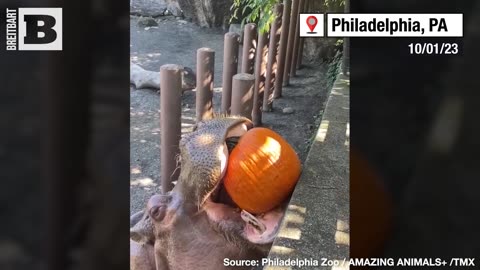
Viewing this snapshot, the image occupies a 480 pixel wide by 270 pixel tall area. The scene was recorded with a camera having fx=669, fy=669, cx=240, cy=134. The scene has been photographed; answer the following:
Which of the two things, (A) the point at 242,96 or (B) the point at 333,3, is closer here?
(B) the point at 333,3

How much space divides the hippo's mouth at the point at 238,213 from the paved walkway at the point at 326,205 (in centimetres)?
3

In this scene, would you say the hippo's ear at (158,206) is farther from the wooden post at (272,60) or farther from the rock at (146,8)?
the rock at (146,8)

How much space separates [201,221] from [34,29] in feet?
2.15

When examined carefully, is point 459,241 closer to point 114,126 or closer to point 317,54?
point 317,54

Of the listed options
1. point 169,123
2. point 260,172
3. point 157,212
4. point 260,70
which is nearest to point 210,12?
point 260,70

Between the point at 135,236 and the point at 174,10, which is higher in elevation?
the point at 174,10

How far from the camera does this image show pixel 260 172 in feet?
5.58

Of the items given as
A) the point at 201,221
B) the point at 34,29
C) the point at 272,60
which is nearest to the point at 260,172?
the point at 201,221

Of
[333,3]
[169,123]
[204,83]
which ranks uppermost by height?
[333,3]

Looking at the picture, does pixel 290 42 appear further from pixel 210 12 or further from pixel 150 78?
pixel 150 78

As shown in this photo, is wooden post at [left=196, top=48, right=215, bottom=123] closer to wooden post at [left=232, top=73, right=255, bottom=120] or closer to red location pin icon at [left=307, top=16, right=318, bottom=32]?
wooden post at [left=232, top=73, right=255, bottom=120]

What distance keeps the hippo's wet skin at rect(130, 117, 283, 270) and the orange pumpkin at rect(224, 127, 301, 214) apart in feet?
0.08

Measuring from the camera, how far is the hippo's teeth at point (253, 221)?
174cm

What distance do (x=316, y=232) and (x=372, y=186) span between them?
0.18 m
